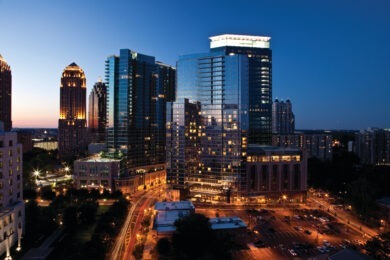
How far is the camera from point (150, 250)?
196ft

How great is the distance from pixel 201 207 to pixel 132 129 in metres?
45.0

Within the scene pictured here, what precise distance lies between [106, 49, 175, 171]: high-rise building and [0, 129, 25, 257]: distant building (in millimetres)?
52150

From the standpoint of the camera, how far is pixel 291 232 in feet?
232

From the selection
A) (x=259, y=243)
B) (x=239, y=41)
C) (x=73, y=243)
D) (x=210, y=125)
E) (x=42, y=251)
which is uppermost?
(x=239, y=41)

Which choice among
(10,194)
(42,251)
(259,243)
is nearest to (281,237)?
(259,243)

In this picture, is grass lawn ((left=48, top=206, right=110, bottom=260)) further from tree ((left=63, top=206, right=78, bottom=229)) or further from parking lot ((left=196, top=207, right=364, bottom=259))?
parking lot ((left=196, top=207, right=364, bottom=259))

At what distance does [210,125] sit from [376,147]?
108 m

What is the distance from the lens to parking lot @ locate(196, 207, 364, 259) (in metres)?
60.2

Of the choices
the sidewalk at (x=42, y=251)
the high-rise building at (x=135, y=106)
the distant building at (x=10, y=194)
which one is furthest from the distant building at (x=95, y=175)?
the sidewalk at (x=42, y=251)

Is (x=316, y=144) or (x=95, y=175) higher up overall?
(x=316, y=144)

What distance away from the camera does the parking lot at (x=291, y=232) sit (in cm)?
6019

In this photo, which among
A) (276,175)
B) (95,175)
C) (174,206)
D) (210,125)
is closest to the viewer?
(174,206)

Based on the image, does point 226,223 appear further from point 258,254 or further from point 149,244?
point 149,244

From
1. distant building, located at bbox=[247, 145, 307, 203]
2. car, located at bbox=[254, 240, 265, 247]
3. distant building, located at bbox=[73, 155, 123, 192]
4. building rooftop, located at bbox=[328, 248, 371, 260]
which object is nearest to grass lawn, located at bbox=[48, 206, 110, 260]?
distant building, located at bbox=[73, 155, 123, 192]
